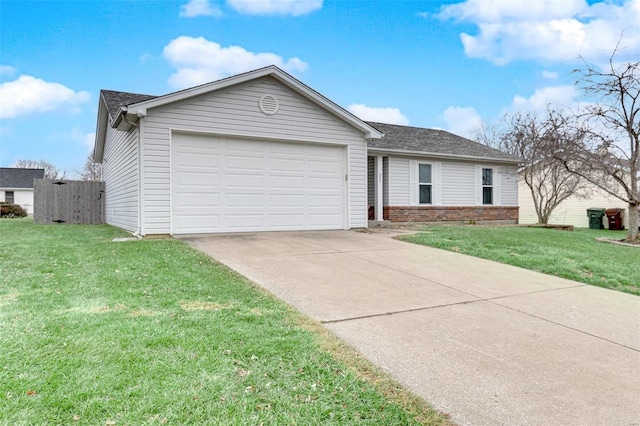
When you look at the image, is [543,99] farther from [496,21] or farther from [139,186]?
[139,186]

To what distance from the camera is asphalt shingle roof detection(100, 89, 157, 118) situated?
1277cm

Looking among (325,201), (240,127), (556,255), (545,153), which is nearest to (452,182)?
(545,153)

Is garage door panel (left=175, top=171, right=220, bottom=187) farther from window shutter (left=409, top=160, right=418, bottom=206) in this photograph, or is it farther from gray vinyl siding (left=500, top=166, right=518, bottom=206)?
gray vinyl siding (left=500, top=166, right=518, bottom=206)

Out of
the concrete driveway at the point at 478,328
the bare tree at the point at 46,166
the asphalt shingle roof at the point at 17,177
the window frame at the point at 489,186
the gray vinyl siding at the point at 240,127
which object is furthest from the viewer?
the bare tree at the point at 46,166

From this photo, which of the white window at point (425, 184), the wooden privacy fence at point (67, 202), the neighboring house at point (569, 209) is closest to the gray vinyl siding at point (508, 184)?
the white window at point (425, 184)

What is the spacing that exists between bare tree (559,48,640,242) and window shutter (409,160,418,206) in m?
4.85

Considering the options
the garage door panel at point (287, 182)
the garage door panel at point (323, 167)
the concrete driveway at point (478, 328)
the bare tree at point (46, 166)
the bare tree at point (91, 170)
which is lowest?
the concrete driveway at point (478, 328)

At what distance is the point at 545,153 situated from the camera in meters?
12.6

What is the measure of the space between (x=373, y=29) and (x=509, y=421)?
14.7 metres

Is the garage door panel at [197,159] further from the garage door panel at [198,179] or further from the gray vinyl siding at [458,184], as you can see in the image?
the gray vinyl siding at [458,184]

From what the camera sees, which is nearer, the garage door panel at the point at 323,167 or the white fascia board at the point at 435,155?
the garage door panel at the point at 323,167

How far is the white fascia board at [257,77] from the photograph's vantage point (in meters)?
8.95

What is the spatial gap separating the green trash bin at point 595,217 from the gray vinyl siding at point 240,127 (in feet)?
53.5

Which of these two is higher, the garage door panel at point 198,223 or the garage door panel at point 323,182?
the garage door panel at point 323,182
